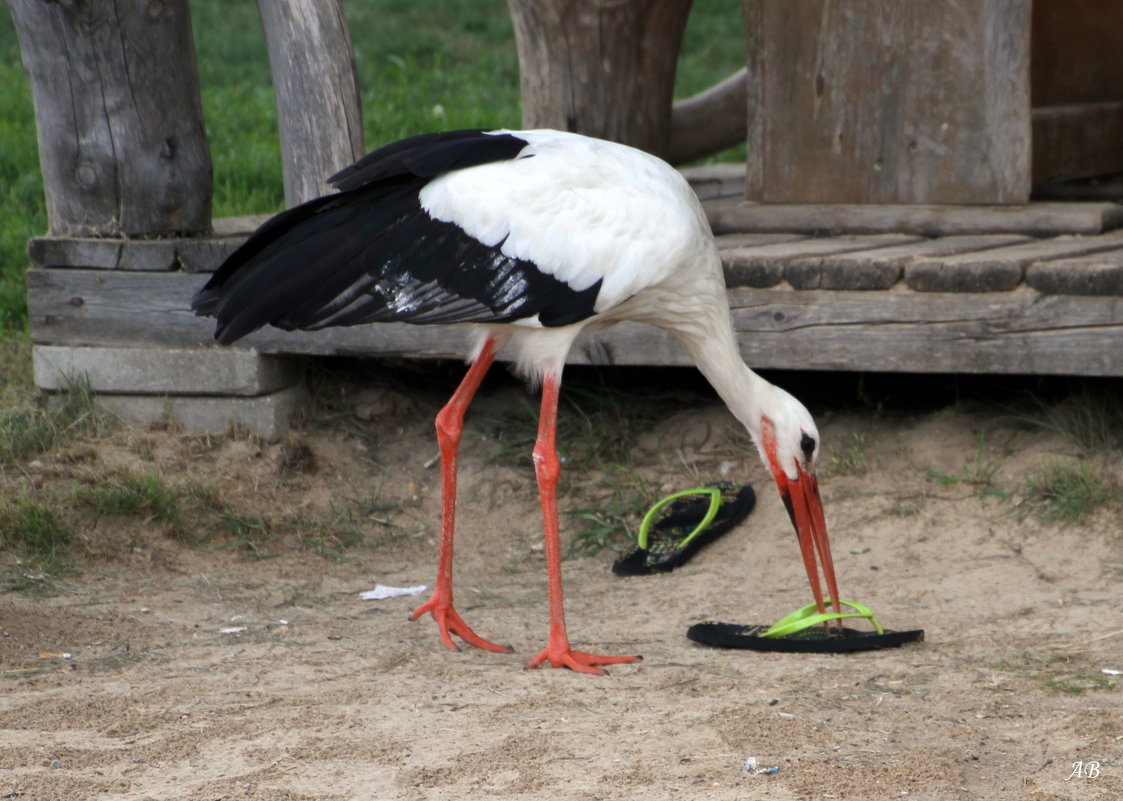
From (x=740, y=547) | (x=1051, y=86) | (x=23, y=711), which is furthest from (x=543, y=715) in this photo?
(x=1051, y=86)

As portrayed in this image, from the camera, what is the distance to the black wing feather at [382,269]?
13.3ft

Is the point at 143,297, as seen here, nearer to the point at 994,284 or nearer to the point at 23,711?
the point at 23,711

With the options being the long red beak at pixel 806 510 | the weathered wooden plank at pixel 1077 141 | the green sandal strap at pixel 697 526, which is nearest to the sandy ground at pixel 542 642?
the green sandal strap at pixel 697 526

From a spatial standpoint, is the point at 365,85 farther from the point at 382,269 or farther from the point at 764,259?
the point at 382,269

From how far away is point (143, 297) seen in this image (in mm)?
5562

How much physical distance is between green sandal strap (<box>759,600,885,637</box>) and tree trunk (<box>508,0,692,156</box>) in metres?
2.90

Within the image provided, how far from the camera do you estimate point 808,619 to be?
412 cm

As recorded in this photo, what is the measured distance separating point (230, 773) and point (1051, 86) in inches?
222

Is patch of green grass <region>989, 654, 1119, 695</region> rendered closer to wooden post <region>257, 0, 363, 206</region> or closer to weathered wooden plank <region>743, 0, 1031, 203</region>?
weathered wooden plank <region>743, 0, 1031, 203</region>

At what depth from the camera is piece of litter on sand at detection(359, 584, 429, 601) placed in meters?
4.87

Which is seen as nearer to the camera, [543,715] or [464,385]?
[543,715]

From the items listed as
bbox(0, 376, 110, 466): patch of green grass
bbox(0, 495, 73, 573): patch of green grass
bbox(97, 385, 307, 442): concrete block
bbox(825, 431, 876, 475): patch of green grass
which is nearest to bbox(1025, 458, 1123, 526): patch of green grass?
bbox(825, 431, 876, 475): patch of green grass

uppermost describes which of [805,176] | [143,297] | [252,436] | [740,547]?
[805,176]

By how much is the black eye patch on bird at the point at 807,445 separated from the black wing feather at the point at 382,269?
782 mm
